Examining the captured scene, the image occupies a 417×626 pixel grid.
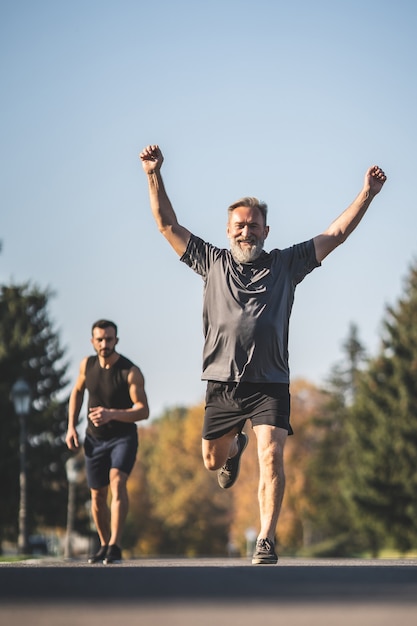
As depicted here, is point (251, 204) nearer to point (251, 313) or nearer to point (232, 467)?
point (251, 313)

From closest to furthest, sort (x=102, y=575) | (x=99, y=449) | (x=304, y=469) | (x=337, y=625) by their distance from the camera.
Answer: (x=337, y=625) → (x=102, y=575) → (x=99, y=449) → (x=304, y=469)

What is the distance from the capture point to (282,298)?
9.08 m

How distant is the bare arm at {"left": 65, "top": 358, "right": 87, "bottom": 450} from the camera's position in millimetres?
11430

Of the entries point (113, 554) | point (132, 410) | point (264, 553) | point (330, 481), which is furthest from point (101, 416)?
point (330, 481)

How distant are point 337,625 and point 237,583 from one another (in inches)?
64.0

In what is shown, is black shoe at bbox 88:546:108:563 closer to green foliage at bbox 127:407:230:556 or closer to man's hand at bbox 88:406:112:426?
man's hand at bbox 88:406:112:426

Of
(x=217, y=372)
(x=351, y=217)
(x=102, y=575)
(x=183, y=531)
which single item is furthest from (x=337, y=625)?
(x=183, y=531)

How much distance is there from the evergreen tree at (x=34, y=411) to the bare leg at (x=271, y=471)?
129 feet

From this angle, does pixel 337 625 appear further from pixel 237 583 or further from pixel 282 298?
pixel 282 298

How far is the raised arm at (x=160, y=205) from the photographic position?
31.7 feet

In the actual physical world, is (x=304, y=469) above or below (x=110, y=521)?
above

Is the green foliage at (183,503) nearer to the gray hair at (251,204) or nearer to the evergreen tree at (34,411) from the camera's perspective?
the evergreen tree at (34,411)

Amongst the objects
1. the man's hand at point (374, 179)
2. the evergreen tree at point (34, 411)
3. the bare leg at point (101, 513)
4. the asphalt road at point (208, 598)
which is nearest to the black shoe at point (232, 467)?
the bare leg at point (101, 513)

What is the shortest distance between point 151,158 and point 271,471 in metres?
2.69
